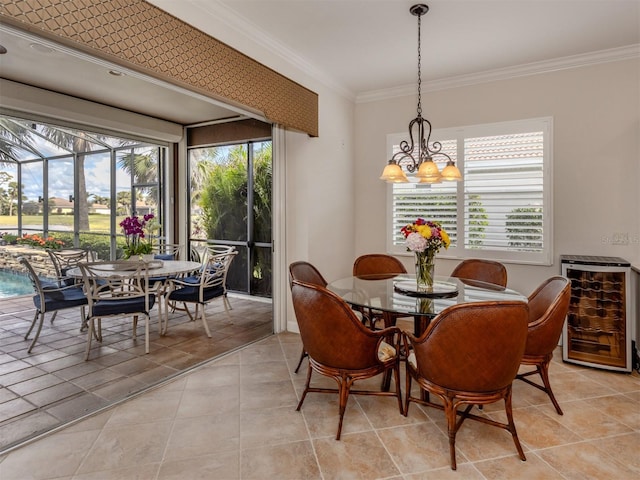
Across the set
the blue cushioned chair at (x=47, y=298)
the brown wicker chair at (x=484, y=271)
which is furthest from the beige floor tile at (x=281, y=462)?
the blue cushioned chair at (x=47, y=298)

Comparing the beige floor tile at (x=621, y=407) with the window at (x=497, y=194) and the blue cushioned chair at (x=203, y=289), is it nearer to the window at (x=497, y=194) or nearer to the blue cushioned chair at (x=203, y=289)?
the window at (x=497, y=194)

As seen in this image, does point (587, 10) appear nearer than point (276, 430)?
No

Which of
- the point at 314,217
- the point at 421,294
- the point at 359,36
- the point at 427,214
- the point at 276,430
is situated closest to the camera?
the point at 276,430

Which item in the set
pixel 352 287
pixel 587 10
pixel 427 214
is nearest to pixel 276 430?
pixel 352 287

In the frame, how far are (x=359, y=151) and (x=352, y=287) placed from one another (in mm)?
2450

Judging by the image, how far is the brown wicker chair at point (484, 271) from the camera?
3.41m

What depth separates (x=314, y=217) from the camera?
4129 mm

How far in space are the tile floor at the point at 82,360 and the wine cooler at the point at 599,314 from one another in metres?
3.06

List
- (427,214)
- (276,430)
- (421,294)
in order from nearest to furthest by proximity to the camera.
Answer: (276,430), (421,294), (427,214)

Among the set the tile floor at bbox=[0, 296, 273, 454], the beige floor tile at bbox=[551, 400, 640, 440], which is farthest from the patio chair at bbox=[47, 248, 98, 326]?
the beige floor tile at bbox=[551, 400, 640, 440]

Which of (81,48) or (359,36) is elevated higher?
(359,36)

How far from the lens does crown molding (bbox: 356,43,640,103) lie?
11.5 ft

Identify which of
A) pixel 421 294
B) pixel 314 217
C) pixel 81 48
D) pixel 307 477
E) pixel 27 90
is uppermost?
pixel 27 90

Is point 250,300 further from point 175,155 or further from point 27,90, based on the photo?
point 27,90
